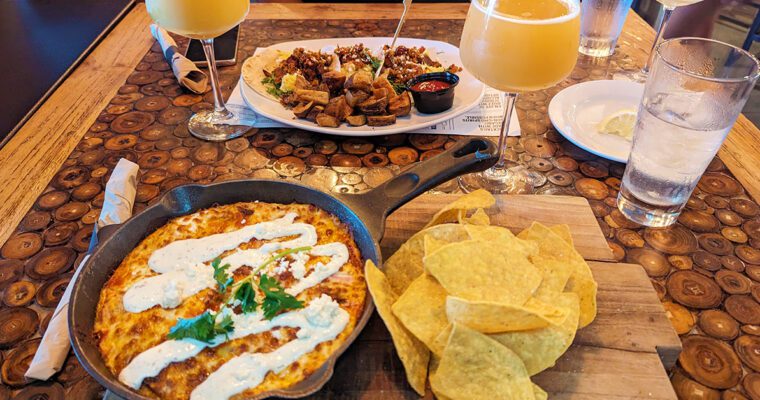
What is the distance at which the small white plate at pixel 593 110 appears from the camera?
167cm

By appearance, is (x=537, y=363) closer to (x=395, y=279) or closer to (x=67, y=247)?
(x=395, y=279)

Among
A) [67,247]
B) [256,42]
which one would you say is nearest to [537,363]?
[67,247]

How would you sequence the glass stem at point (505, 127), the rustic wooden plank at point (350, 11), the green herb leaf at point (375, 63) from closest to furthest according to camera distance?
the glass stem at point (505, 127), the green herb leaf at point (375, 63), the rustic wooden plank at point (350, 11)

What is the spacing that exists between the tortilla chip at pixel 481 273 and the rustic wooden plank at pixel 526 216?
1.01ft

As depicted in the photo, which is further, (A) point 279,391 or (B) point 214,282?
(B) point 214,282

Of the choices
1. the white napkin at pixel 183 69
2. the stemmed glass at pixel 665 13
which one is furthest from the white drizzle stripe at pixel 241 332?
the stemmed glass at pixel 665 13

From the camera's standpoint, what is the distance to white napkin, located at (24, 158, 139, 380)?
988 mm

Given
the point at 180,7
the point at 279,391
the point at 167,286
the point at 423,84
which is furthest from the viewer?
the point at 423,84

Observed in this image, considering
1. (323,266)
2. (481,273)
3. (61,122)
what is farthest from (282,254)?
(61,122)

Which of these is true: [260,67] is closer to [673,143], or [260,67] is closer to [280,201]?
[280,201]

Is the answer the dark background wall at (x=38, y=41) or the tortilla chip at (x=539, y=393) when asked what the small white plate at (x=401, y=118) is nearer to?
the tortilla chip at (x=539, y=393)

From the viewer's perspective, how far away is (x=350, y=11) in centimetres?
274

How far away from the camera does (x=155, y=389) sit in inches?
36.4

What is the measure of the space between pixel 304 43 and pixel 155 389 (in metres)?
1.76
